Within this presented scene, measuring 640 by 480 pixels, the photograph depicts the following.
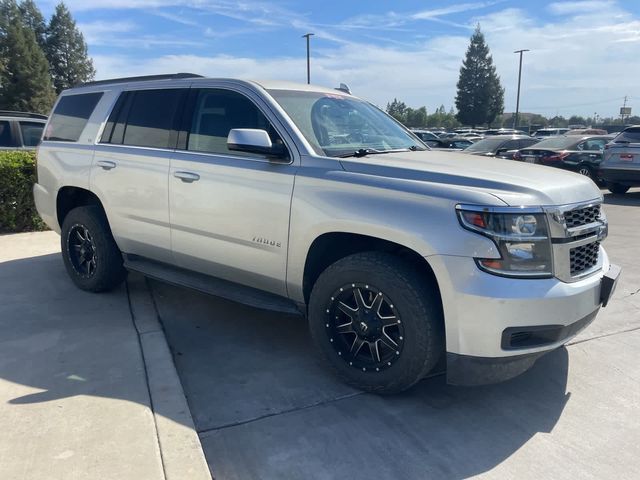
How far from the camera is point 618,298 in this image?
5223mm

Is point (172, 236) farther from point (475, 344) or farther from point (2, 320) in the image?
point (475, 344)

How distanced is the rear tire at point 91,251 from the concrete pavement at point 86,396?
0.18m

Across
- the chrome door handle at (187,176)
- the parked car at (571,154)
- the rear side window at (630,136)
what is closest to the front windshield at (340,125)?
the chrome door handle at (187,176)

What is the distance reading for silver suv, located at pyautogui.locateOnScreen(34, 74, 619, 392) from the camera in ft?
9.29

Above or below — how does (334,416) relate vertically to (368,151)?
below

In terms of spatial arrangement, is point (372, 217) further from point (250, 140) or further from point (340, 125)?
point (340, 125)

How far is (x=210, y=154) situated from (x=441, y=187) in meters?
1.84

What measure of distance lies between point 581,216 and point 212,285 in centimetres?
257

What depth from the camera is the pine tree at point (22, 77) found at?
50500 millimetres

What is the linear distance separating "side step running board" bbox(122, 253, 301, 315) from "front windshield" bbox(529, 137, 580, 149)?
513 inches

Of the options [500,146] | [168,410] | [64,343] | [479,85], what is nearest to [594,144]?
[500,146]

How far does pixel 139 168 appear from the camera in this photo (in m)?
4.45

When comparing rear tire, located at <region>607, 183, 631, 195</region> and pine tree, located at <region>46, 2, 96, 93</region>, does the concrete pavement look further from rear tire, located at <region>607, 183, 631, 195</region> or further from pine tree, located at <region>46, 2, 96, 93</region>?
pine tree, located at <region>46, 2, 96, 93</region>

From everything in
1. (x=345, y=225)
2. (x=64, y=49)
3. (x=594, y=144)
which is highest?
(x=64, y=49)
